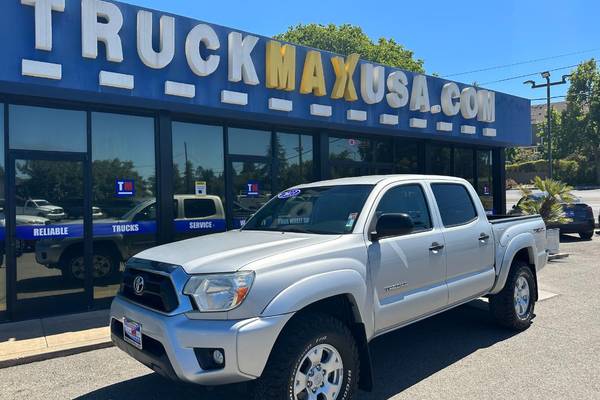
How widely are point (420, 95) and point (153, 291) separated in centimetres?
910

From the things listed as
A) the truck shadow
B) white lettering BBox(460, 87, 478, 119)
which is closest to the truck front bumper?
the truck shadow

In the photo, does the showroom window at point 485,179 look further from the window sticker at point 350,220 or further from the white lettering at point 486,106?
the window sticker at point 350,220

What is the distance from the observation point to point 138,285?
11.7ft

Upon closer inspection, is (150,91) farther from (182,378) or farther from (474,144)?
(474,144)

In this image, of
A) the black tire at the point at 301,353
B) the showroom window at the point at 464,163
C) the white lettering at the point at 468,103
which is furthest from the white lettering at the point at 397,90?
the black tire at the point at 301,353

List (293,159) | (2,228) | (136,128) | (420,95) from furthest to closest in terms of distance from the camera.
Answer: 1. (420,95)
2. (293,159)
3. (136,128)
4. (2,228)

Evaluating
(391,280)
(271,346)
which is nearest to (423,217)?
(391,280)

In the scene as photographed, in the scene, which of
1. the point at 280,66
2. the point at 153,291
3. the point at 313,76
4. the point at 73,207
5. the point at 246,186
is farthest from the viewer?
the point at 246,186

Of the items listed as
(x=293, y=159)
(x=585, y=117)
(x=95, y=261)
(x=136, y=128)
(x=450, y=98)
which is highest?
(x=585, y=117)

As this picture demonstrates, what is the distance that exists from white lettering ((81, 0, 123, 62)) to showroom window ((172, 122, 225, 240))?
1.91m

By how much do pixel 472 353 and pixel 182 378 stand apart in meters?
3.19

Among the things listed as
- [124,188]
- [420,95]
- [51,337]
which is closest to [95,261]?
[124,188]

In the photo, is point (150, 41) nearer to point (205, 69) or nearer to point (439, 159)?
point (205, 69)

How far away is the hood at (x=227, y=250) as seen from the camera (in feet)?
10.7
